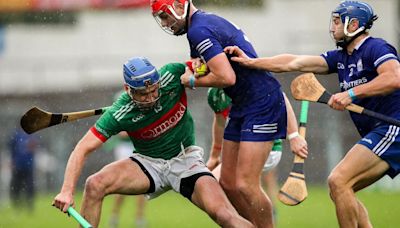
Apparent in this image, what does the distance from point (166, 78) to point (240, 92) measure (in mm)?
655

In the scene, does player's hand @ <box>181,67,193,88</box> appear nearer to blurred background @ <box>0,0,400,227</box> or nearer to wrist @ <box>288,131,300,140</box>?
wrist @ <box>288,131,300,140</box>

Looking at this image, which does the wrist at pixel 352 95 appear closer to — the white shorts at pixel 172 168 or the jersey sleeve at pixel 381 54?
the jersey sleeve at pixel 381 54

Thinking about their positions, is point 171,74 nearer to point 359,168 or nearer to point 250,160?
point 250,160

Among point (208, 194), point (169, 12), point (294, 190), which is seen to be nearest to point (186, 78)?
point (169, 12)

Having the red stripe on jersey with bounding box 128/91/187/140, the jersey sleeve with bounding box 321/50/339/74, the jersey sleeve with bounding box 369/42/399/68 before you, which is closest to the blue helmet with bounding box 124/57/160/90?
the red stripe on jersey with bounding box 128/91/187/140

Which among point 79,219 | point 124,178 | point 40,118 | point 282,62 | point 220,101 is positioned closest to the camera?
point 79,219

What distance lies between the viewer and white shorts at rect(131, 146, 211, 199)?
32.8 feet

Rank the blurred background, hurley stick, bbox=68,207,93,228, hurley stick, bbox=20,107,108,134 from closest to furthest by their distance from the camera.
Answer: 1. hurley stick, bbox=68,207,93,228
2. hurley stick, bbox=20,107,108,134
3. the blurred background

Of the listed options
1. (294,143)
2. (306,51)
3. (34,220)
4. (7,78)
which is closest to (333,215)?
(34,220)

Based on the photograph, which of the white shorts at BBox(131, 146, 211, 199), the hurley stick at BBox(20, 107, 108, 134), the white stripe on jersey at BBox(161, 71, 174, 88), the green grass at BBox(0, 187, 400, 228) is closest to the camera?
the white stripe on jersey at BBox(161, 71, 174, 88)

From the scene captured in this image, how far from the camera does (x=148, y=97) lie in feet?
31.8

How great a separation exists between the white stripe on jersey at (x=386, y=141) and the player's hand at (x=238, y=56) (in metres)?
1.28

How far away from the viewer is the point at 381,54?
31.4 ft

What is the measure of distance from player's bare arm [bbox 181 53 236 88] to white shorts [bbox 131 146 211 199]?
2.43 feet
